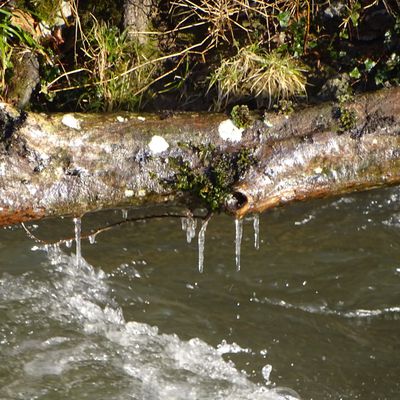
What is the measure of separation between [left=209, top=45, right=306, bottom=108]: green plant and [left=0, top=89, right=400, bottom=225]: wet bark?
2.54ft

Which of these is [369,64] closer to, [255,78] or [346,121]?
[255,78]

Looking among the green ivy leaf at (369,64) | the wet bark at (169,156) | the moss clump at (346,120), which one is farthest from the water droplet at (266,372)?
the green ivy leaf at (369,64)

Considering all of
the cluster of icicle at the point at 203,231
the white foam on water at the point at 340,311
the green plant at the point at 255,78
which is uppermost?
the green plant at the point at 255,78

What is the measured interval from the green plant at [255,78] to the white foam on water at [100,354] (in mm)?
1738

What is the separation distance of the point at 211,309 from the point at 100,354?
35.0 inches

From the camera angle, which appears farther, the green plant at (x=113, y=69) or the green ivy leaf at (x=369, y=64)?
the green ivy leaf at (x=369, y=64)

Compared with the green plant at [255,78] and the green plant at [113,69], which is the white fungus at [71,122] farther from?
the green plant at [255,78]

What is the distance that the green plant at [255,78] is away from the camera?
5793mm

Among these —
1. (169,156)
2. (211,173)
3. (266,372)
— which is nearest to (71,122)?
(169,156)

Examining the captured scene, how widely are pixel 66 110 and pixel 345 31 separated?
2.28 metres

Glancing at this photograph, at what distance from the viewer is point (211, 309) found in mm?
5465

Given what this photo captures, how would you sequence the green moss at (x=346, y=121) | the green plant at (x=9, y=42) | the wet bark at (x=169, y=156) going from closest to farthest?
the wet bark at (x=169, y=156) < the green moss at (x=346, y=121) < the green plant at (x=9, y=42)

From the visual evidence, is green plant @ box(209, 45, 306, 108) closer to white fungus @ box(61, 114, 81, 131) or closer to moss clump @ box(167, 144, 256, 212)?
moss clump @ box(167, 144, 256, 212)

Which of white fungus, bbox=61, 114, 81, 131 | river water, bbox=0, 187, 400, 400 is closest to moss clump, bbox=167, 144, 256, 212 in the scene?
white fungus, bbox=61, 114, 81, 131
